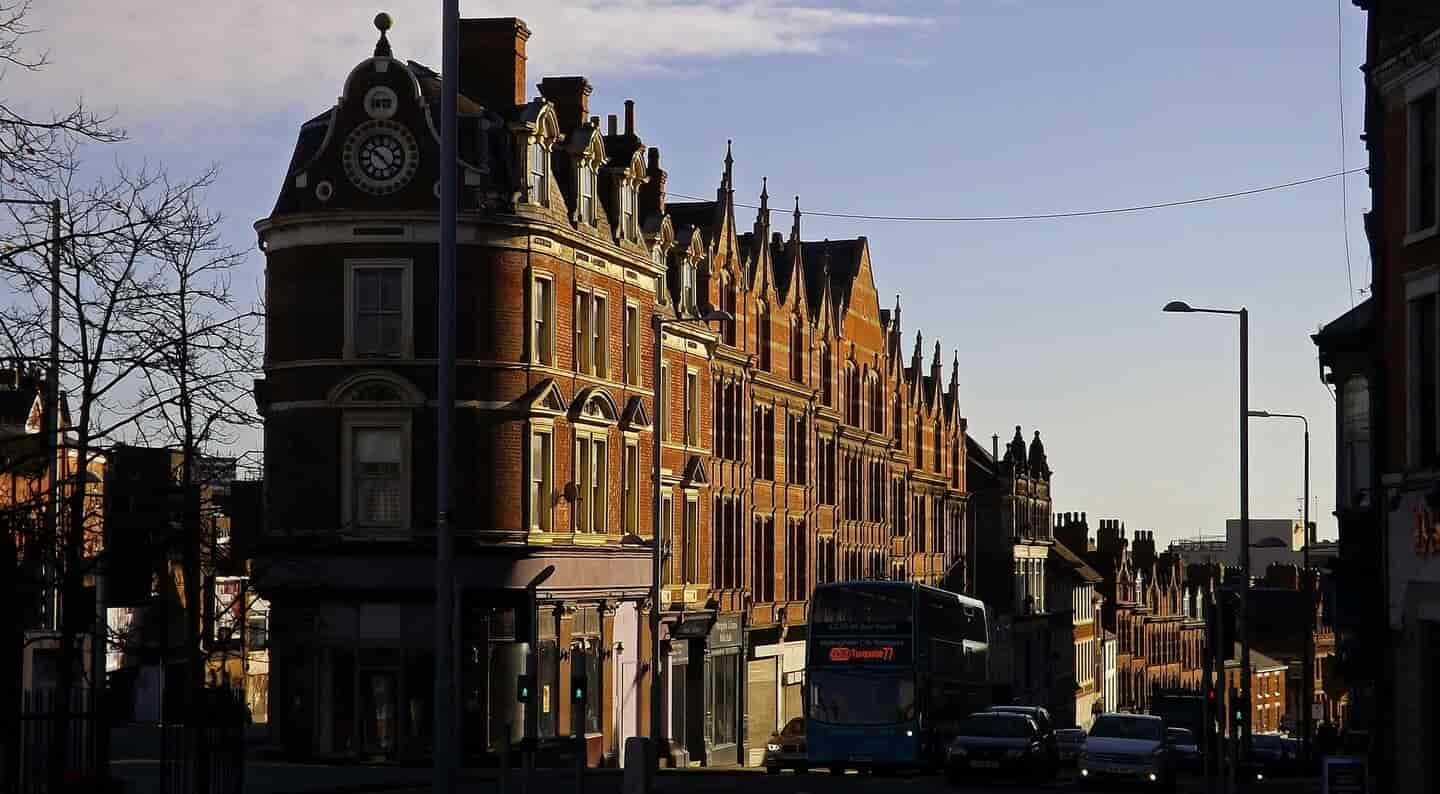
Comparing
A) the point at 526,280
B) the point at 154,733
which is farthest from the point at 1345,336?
the point at 154,733

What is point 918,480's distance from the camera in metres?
95.6

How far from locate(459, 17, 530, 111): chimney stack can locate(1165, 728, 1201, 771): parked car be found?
23.3 meters

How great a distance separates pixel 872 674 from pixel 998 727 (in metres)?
2.90

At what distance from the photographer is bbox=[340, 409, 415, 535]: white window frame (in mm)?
47562

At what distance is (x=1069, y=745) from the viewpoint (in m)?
66.8

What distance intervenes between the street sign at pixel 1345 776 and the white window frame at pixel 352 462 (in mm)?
24867

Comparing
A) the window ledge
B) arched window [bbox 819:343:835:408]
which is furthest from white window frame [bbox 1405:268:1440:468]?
arched window [bbox 819:343:835:408]

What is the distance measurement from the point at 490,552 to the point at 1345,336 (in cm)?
1800

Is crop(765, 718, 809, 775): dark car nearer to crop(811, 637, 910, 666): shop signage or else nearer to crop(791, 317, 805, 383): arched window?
crop(811, 637, 910, 666): shop signage

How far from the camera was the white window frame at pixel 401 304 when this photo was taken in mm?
47438

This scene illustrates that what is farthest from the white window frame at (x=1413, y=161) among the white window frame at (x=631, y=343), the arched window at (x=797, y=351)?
the arched window at (x=797, y=351)

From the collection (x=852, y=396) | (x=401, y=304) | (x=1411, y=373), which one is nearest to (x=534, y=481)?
(x=401, y=304)

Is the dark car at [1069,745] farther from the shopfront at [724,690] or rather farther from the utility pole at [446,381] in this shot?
the utility pole at [446,381]

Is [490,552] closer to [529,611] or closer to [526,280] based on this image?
[529,611]
